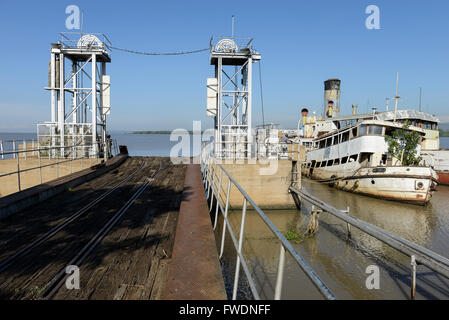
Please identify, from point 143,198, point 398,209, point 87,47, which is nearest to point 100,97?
point 87,47

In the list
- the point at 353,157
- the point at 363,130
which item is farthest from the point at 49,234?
the point at 353,157

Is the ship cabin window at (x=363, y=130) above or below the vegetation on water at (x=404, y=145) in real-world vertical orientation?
above

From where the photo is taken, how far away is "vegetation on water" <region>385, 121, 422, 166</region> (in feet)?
65.3

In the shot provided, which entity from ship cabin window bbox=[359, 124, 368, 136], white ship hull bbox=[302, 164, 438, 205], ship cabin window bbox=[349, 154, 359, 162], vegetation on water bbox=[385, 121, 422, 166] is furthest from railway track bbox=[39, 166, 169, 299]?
vegetation on water bbox=[385, 121, 422, 166]

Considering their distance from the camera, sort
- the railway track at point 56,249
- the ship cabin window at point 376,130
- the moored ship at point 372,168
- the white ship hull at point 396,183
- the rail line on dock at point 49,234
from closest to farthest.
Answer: the railway track at point 56,249, the rail line on dock at point 49,234, the white ship hull at point 396,183, the moored ship at point 372,168, the ship cabin window at point 376,130

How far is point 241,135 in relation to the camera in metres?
18.6

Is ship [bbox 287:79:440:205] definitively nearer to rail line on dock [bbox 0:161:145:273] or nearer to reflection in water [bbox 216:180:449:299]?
reflection in water [bbox 216:180:449:299]

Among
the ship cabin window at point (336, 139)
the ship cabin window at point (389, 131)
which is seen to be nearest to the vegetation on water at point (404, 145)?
the ship cabin window at point (389, 131)

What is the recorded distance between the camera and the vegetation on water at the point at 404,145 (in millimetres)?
19906

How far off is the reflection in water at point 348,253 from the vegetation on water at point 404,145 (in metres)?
3.97

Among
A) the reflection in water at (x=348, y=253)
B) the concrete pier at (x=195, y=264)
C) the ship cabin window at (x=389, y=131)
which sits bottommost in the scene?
the reflection in water at (x=348, y=253)

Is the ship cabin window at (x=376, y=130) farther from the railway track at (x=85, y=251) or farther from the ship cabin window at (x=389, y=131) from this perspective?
the railway track at (x=85, y=251)

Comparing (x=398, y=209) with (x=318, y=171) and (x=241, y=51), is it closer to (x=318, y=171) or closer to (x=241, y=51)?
(x=318, y=171)

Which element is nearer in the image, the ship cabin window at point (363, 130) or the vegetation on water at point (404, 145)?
the vegetation on water at point (404, 145)
